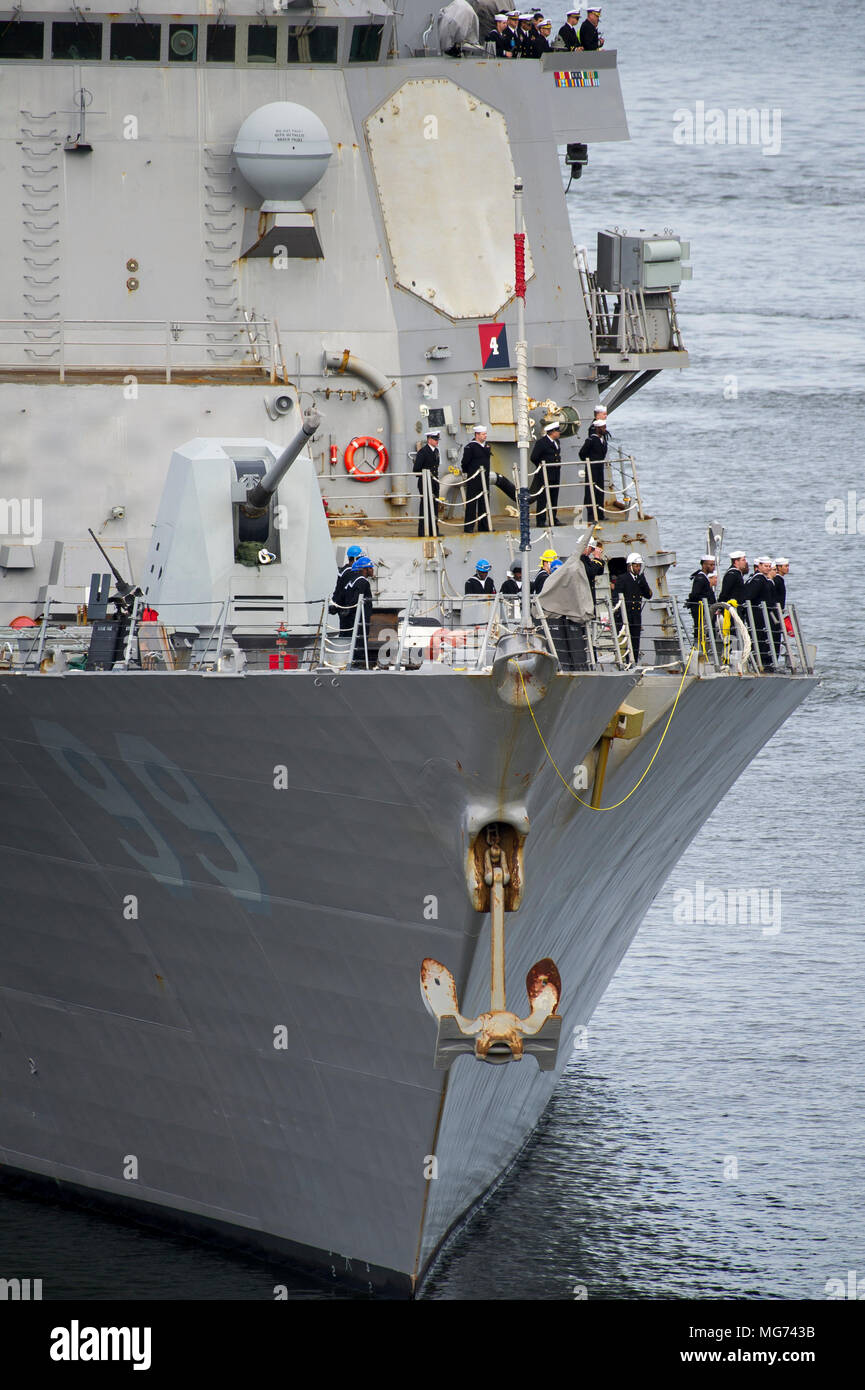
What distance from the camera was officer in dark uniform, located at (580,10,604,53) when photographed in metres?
23.5

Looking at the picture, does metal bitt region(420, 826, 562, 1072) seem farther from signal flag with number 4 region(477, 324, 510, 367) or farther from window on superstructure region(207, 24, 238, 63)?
window on superstructure region(207, 24, 238, 63)

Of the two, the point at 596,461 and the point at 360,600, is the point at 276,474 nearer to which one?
the point at 360,600

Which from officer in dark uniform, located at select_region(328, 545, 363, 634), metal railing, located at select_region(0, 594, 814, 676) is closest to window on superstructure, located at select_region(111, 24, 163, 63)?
metal railing, located at select_region(0, 594, 814, 676)

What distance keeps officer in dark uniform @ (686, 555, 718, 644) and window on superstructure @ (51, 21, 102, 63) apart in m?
7.44

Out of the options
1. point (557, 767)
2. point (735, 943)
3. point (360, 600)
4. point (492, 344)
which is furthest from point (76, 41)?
point (735, 943)

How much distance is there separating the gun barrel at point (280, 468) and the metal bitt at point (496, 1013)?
3006mm

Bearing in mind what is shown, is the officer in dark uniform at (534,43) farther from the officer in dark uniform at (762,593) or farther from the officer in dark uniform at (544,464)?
the officer in dark uniform at (762,593)

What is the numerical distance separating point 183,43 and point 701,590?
7.27 meters

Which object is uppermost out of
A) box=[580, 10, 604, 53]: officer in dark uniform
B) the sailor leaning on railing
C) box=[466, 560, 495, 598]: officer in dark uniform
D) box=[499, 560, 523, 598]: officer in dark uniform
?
box=[580, 10, 604, 53]: officer in dark uniform

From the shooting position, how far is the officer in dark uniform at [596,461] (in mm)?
20641

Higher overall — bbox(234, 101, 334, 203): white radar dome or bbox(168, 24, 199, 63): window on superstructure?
bbox(168, 24, 199, 63): window on superstructure

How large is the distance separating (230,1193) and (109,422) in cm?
637

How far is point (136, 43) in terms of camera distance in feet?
68.5
